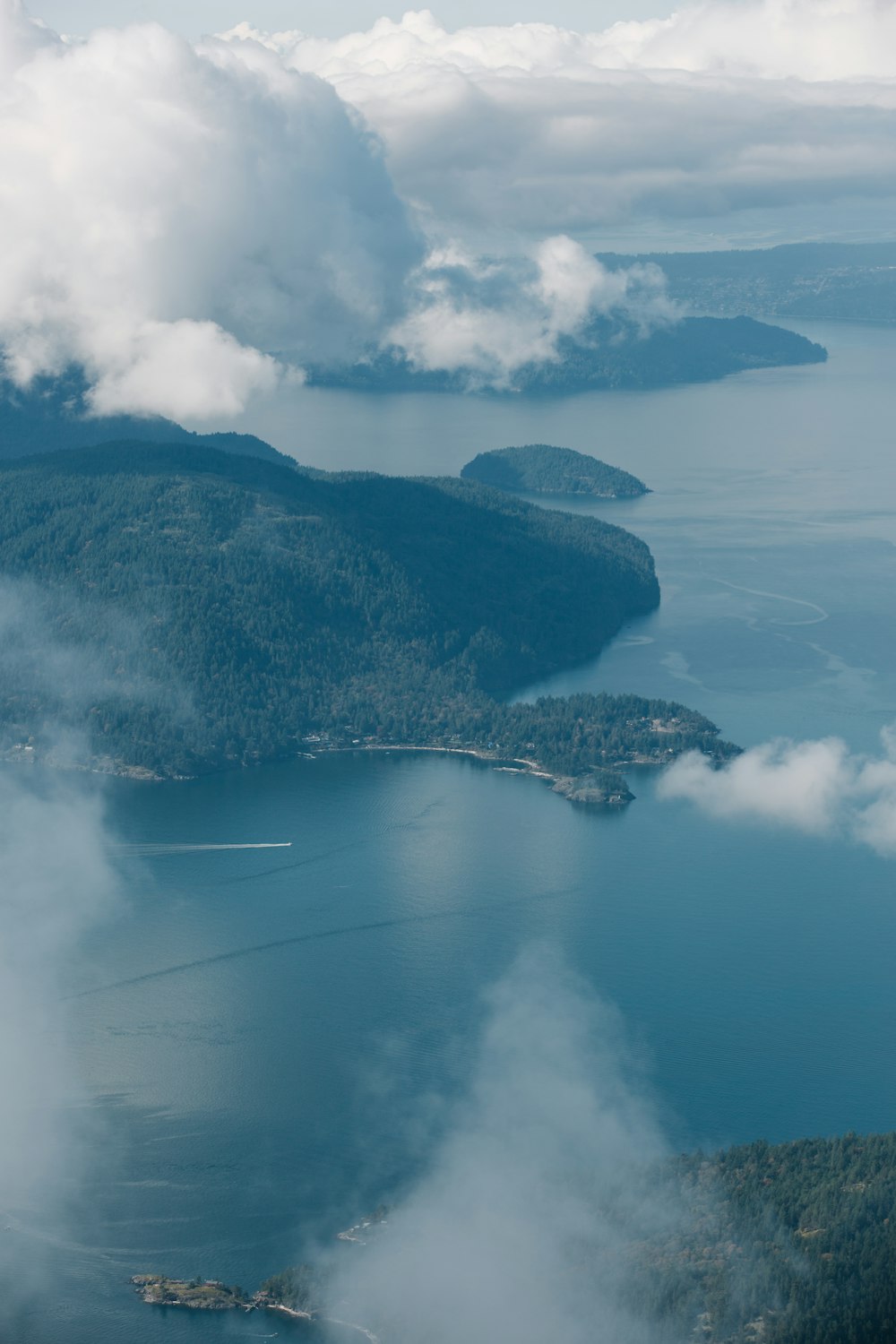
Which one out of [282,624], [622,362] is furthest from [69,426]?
[622,362]

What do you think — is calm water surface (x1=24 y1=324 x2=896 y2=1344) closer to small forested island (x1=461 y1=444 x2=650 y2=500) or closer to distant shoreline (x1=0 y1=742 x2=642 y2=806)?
distant shoreline (x1=0 y1=742 x2=642 y2=806)

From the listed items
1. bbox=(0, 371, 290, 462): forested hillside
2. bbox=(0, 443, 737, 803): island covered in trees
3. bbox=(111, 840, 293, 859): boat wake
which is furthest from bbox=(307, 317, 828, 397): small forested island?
bbox=(111, 840, 293, 859): boat wake

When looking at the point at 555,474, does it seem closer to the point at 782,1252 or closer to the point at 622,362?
the point at 622,362

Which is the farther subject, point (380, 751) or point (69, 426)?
point (69, 426)

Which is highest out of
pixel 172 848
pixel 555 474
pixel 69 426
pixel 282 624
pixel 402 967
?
pixel 69 426

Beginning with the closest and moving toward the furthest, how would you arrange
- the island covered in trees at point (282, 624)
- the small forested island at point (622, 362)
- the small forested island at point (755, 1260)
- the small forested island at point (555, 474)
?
the small forested island at point (755, 1260) < the island covered in trees at point (282, 624) < the small forested island at point (555, 474) < the small forested island at point (622, 362)

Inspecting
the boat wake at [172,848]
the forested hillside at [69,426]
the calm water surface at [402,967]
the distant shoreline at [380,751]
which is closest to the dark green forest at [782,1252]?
the calm water surface at [402,967]

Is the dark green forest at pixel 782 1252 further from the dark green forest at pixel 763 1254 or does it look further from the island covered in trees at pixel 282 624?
the island covered in trees at pixel 282 624
